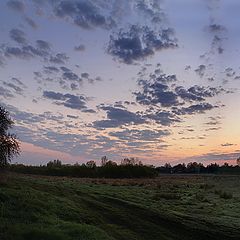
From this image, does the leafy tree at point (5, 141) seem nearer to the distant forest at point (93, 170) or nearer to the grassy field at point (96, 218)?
the grassy field at point (96, 218)

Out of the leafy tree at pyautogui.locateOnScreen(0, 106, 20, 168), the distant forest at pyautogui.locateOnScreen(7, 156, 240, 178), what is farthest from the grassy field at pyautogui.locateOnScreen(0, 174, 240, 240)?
the distant forest at pyautogui.locateOnScreen(7, 156, 240, 178)

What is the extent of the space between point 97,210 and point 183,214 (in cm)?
801

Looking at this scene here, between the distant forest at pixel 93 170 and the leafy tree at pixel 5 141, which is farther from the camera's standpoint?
the distant forest at pixel 93 170

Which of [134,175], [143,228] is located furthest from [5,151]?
[134,175]

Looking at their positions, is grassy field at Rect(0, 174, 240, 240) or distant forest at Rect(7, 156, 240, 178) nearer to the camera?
grassy field at Rect(0, 174, 240, 240)

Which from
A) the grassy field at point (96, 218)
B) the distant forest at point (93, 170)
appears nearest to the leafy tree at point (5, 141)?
the grassy field at point (96, 218)

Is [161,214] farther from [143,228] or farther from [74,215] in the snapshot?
[74,215]

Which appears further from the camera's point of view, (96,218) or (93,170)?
(93,170)

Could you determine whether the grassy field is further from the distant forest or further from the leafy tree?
the distant forest

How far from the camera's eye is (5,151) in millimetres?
34094

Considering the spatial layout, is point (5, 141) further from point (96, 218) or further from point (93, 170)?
point (93, 170)

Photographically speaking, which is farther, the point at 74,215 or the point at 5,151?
the point at 5,151

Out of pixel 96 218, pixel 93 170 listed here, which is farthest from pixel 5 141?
pixel 93 170

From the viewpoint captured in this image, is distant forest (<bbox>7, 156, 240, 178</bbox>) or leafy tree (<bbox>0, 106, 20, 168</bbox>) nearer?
leafy tree (<bbox>0, 106, 20, 168</bbox>)
